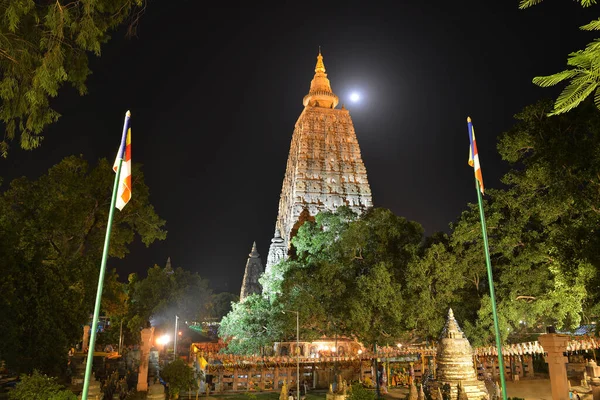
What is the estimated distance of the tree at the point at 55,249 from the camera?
1794 cm

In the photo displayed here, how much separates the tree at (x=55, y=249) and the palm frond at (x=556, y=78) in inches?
770

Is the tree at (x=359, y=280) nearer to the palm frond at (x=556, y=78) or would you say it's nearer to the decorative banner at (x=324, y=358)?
the decorative banner at (x=324, y=358)

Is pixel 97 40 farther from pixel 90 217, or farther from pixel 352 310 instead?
pixel 352 310

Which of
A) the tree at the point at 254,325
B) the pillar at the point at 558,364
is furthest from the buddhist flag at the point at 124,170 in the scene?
the tree at the point at 254,325

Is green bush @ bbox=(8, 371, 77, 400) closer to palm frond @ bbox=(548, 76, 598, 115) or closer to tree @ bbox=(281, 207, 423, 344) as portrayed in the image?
palm frond @ bbox=(548, 76, 598, 115)

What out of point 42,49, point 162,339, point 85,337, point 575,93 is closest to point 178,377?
point 42,49

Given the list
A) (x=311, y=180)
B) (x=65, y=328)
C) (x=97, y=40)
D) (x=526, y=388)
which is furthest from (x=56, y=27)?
(x=311, y=180)

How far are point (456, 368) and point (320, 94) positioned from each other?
4372cm

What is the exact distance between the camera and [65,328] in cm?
1986

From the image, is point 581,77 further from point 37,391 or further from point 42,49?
point 37,391

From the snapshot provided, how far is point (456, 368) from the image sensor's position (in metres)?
15.2

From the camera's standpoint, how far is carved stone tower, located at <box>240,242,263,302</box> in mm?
52719

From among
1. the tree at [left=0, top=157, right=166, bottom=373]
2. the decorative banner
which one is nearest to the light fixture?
the decorative banner

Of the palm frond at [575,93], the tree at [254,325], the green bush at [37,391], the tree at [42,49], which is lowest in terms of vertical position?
the green bush at [37,391]
